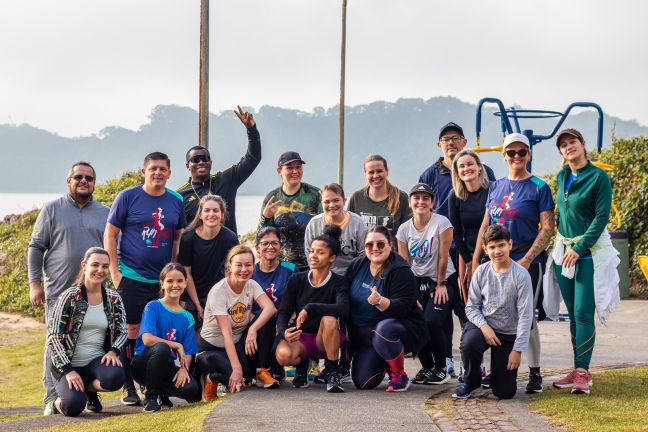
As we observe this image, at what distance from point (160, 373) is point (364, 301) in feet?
5.72

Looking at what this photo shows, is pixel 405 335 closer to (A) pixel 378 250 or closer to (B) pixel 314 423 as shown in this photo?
(A) pixel 378 250

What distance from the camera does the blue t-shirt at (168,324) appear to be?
7184 millimetres

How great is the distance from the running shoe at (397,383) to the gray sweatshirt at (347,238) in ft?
3.41

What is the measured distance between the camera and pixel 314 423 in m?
5.82

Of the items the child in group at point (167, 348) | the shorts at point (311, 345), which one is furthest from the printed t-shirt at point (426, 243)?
the child in group at point (167, 348)

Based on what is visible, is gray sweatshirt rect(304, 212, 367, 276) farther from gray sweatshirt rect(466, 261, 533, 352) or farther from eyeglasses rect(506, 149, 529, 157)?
Answer: eyeglasses rect(506, 149, 529, 157)

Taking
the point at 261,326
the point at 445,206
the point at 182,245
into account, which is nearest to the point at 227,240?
the point at 182,245

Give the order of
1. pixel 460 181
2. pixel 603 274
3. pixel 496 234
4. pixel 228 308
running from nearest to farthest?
pixel 496 234, pixel 603 274, pixel 228 308, pixel 460 181

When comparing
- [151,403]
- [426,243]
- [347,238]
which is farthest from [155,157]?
[426,243]

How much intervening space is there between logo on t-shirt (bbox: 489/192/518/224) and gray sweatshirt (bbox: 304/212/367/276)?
122cm

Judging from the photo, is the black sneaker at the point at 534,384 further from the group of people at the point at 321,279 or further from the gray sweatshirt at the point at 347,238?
the gray sweatshirt at the point at 347,238

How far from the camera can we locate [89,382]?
7.08m

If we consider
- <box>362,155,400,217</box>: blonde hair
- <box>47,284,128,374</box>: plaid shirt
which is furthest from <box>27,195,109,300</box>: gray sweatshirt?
<box>362,155,400,217</box>: blonde hair

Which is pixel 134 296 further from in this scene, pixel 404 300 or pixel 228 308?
pixel 404 300
